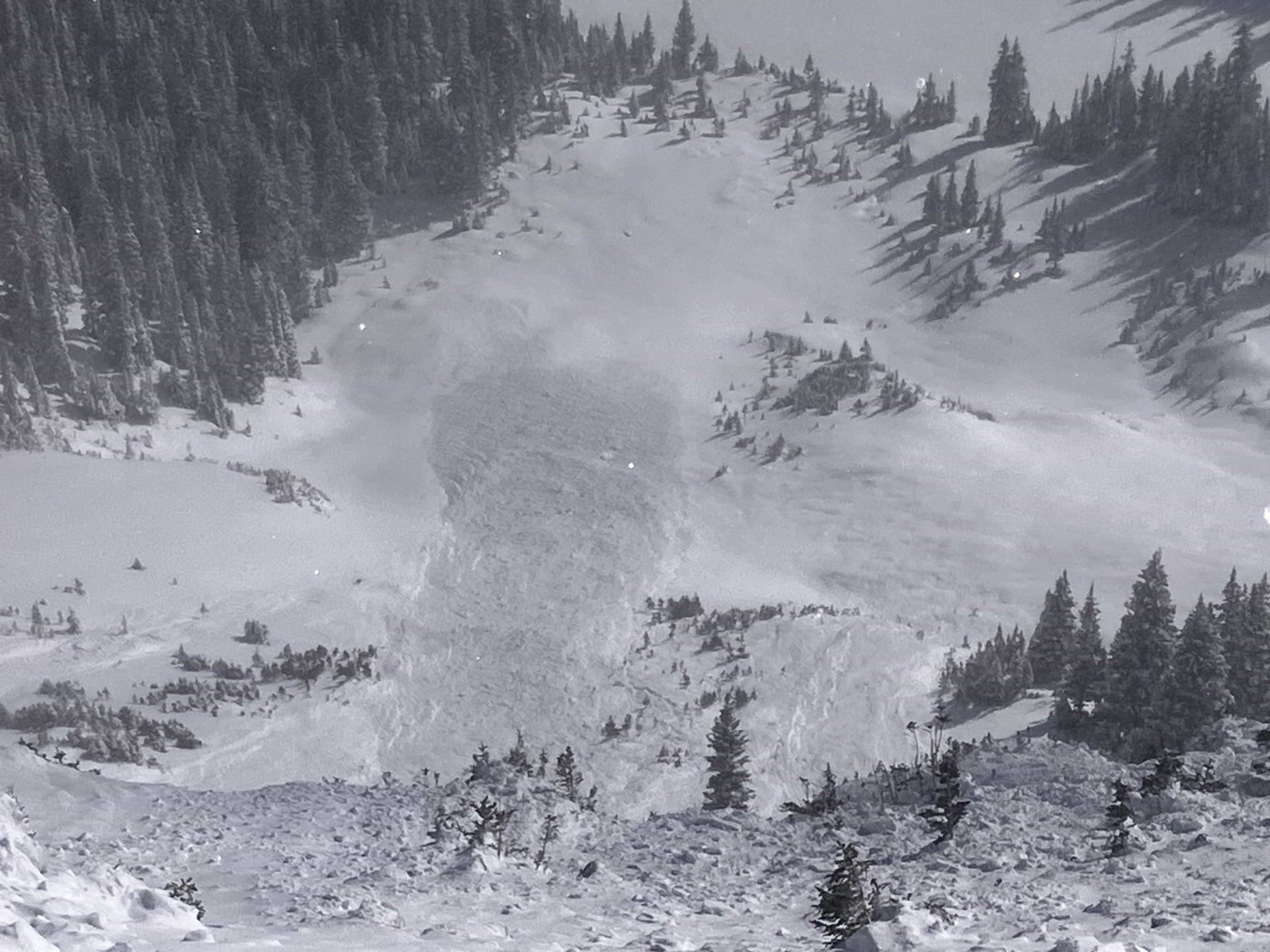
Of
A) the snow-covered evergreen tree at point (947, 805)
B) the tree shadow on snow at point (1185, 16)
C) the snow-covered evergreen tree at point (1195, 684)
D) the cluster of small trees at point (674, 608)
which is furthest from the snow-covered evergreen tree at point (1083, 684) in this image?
the tree shadow on snow at point (1185, 16)

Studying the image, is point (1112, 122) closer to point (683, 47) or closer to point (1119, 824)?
point (683, 47)

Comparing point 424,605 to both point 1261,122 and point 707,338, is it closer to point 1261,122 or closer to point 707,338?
point 707,338

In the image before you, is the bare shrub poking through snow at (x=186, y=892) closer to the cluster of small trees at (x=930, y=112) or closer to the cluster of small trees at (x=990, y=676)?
the cluster of small trees at (x=990, y=676)

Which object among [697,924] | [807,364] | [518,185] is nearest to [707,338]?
[807,364]

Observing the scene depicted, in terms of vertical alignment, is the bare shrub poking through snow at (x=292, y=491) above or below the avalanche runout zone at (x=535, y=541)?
above

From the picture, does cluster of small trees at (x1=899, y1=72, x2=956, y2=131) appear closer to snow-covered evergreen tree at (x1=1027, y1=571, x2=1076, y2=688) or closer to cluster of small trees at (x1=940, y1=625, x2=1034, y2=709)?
snow-covered evergreen tree at (x1=1027, y1=571, x2=1076, y2=688)
